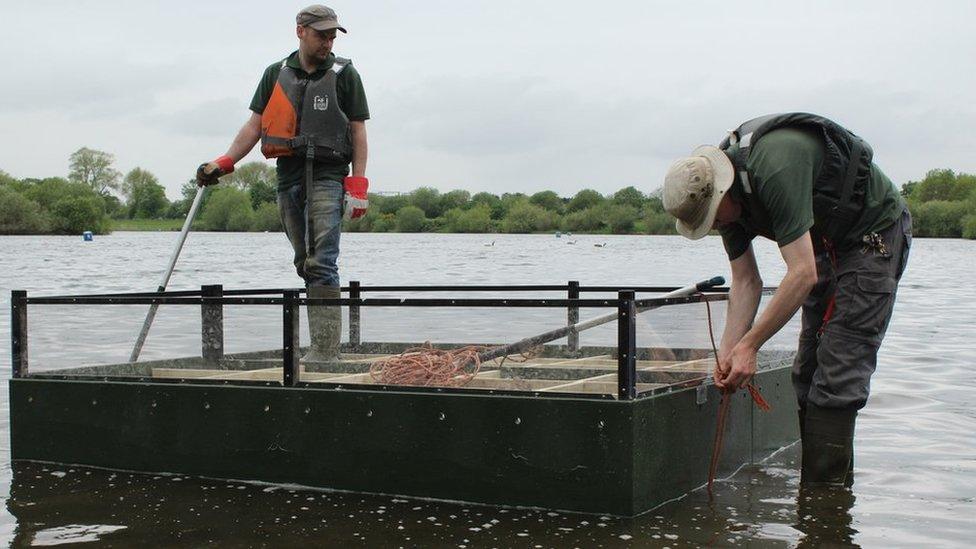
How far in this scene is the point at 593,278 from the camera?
39.2 meters

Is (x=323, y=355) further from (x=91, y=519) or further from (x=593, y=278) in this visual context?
(x=593, y=278)

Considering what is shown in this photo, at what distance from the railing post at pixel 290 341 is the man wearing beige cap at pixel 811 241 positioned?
6.66 feet

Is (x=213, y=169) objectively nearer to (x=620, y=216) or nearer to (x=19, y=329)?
(x=19, y=329)

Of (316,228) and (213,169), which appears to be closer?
(316,228)

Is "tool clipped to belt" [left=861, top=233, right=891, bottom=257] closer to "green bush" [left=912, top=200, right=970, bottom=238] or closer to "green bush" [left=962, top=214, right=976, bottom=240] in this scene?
"green bush" [left=962, top=214, right=976, bottom=240]

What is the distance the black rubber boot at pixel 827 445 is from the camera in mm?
5199

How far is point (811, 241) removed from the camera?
5.02 metres

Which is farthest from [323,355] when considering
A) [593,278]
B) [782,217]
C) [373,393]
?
[593,278]

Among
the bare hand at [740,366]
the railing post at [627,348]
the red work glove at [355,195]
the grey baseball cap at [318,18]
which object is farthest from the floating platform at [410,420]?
the grey baseball cap at [318,18]

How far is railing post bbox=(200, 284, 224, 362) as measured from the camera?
6.50 m

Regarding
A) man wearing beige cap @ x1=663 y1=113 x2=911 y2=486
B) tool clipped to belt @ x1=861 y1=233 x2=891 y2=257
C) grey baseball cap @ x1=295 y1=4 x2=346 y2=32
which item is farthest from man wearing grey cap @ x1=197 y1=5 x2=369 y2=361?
tool clipped to belt @ x1=861 y1=233 x2=891 y2=257

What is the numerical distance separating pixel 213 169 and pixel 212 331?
42.5 inches

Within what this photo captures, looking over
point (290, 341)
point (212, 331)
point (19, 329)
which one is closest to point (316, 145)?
point (212, 331)

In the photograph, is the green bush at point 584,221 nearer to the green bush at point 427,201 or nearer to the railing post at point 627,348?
the green bush at point 427,201
